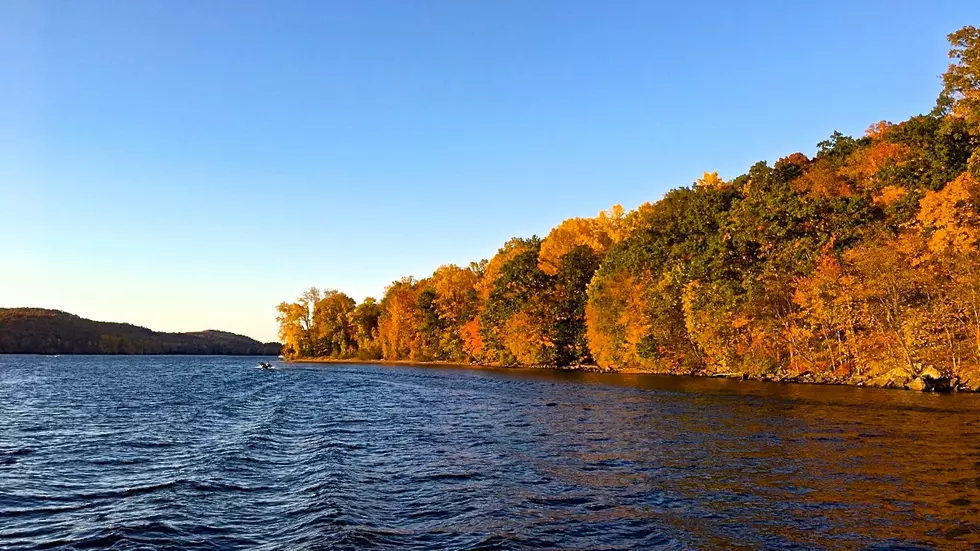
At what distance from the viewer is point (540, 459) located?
22250 mm

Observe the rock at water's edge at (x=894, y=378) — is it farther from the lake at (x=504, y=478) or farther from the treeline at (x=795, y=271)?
the lake at (x=504, y=478)

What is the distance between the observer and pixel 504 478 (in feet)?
63.2

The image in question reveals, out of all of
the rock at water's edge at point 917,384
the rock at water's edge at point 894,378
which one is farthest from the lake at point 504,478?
the rock at water's edge at point 894,378

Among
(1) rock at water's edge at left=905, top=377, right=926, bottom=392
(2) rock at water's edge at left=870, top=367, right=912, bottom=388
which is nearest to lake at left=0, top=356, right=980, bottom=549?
(1) rock at water's edge at left=905, top=377, right=926, bottom=392

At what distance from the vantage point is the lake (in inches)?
533

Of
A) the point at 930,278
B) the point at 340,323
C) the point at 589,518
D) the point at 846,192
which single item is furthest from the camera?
the point at 340,323

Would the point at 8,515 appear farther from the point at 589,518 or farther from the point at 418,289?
the point at 418,289

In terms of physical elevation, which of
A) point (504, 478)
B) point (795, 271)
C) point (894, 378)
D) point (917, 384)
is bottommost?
point (504, 478)

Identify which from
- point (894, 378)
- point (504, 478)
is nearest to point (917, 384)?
point (894, 378)

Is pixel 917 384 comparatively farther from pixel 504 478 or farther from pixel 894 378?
pixel 504 478

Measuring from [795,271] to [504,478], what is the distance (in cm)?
4958

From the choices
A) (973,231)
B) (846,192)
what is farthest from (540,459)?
(846,192)

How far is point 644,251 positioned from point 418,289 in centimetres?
8484

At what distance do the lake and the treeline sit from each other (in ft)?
43.6
